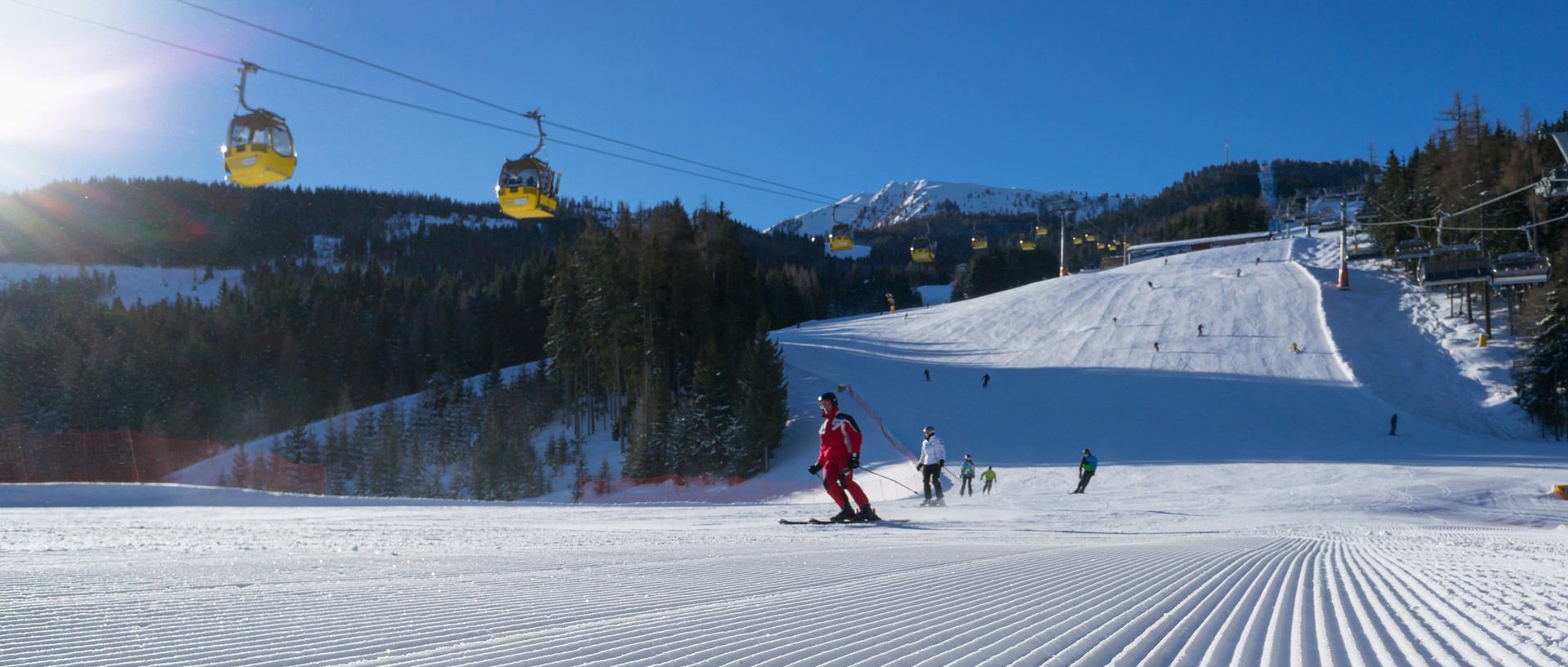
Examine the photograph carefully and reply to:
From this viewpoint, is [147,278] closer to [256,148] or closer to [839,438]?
[256,148]

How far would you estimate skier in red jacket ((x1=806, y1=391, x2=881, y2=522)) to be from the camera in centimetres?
Result: 1146

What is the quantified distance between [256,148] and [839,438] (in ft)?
34.6

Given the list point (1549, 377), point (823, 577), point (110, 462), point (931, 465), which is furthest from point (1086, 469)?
point (110, 462)

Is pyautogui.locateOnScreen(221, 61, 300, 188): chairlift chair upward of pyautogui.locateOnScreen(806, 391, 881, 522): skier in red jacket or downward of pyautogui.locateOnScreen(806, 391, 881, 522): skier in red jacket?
upward

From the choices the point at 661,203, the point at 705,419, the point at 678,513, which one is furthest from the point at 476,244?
the point at 678,513

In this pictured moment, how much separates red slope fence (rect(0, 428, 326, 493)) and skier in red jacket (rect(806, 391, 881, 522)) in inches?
1141

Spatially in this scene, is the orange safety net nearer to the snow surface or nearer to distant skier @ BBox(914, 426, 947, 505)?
the snow surface

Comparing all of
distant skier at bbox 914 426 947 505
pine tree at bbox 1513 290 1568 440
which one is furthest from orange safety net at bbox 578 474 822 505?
pine tree at bbox 1513 290 1568 440

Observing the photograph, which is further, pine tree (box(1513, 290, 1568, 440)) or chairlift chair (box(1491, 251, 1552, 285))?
pine tree (box(1513, 290, 1568, 440))

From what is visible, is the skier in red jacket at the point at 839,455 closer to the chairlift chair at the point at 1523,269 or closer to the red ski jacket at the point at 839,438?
the red ski jacket at the point at 839,438

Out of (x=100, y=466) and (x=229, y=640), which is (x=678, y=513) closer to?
(x=229, y=640)

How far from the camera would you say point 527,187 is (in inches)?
658

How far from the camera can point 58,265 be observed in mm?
175750

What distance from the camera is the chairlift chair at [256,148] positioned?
1365cm
